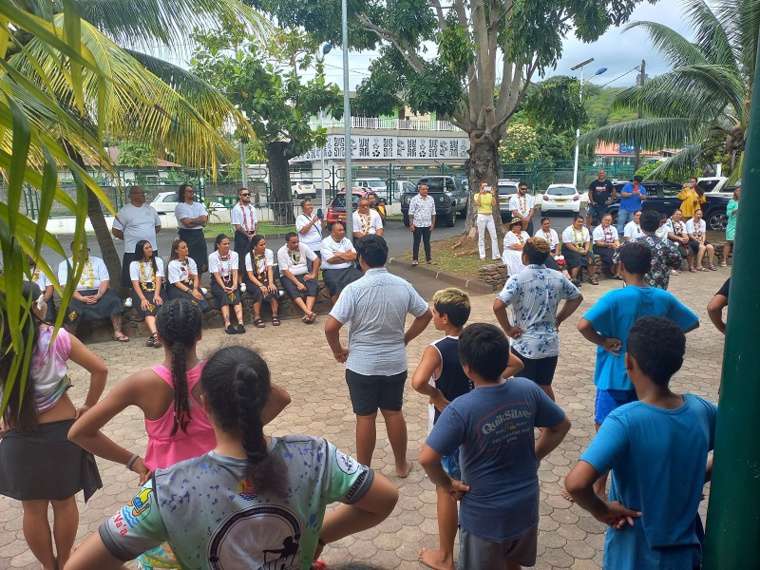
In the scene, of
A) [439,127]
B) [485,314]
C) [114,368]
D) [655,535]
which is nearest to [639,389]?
[655,535]

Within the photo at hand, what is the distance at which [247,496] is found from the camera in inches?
65.9

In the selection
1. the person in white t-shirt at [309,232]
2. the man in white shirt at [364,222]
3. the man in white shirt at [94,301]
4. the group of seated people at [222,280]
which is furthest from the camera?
the man in white shirt at [364,222]

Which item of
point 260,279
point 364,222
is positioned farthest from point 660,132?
point 260,279

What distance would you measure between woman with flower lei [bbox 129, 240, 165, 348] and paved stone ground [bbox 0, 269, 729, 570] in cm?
45

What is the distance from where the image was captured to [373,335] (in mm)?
4105

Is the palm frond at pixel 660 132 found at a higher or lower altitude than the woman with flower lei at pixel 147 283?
higher

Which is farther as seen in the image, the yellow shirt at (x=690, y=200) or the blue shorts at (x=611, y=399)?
the yellow shirt at (x=690, y=200)

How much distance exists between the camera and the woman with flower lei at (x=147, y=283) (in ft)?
26.3

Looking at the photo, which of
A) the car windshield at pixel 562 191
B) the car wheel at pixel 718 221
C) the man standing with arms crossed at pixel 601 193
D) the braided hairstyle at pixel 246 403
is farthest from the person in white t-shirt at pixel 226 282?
the car windshield at pixel 562 191

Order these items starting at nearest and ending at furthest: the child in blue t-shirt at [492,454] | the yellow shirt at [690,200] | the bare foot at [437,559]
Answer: the child in blue t-shirt at [492,454]
the bare foot at [437,559]
the yellow shirt at [690,200]

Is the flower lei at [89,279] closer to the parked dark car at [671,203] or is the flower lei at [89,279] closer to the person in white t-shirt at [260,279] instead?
the person in white t-shirt at [260,279]

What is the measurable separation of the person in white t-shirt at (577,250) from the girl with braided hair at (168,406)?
945cm

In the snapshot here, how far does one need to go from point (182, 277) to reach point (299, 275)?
177 centimetres

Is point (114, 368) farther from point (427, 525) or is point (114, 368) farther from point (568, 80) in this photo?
point (568, 80)
